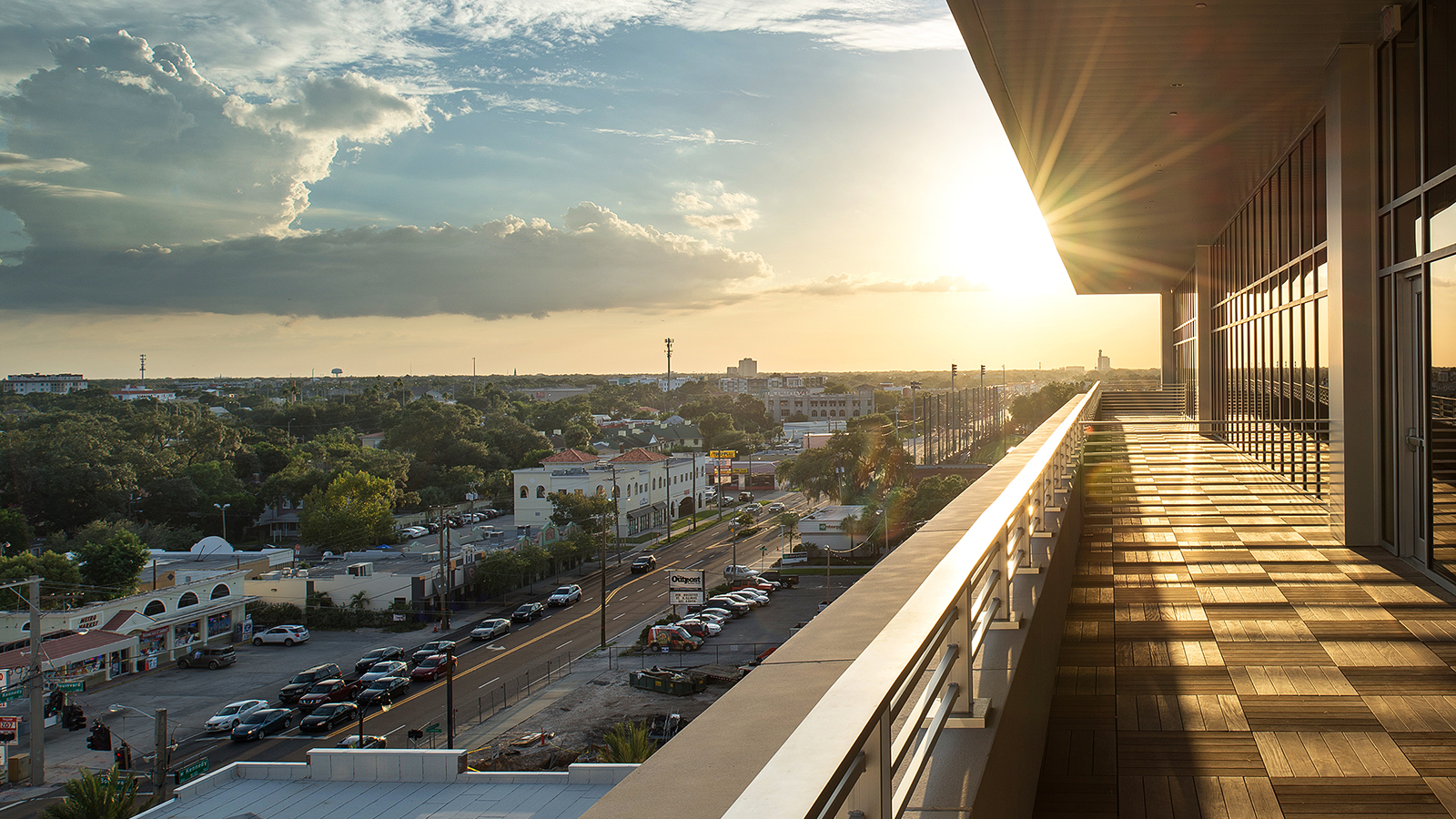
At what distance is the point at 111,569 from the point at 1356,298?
45.0 meters

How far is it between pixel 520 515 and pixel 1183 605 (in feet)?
164

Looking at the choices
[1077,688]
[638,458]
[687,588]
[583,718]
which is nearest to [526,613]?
[687,588]

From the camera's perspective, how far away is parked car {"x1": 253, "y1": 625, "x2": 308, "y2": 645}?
35219 mm

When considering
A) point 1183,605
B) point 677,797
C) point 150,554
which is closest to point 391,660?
point 150,554

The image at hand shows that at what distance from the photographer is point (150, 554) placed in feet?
136

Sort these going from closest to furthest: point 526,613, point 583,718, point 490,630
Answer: point 583,718
point 490,630
point 526,613

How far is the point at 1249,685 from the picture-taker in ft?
11.8

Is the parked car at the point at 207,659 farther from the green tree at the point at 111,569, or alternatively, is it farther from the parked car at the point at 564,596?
the parked car at the point at 564,596

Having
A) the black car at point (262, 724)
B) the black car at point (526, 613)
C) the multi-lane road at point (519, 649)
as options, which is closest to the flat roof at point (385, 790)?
the multi-lane road at point (519, 649)

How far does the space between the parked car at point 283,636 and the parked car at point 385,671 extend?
706cm

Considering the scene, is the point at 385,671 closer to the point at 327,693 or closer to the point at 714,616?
the point at 327,693

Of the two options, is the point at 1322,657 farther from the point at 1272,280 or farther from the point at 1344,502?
the point at 1272,280

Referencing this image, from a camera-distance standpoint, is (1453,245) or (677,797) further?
(1453,245)

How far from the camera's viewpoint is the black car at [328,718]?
25.7 meters
